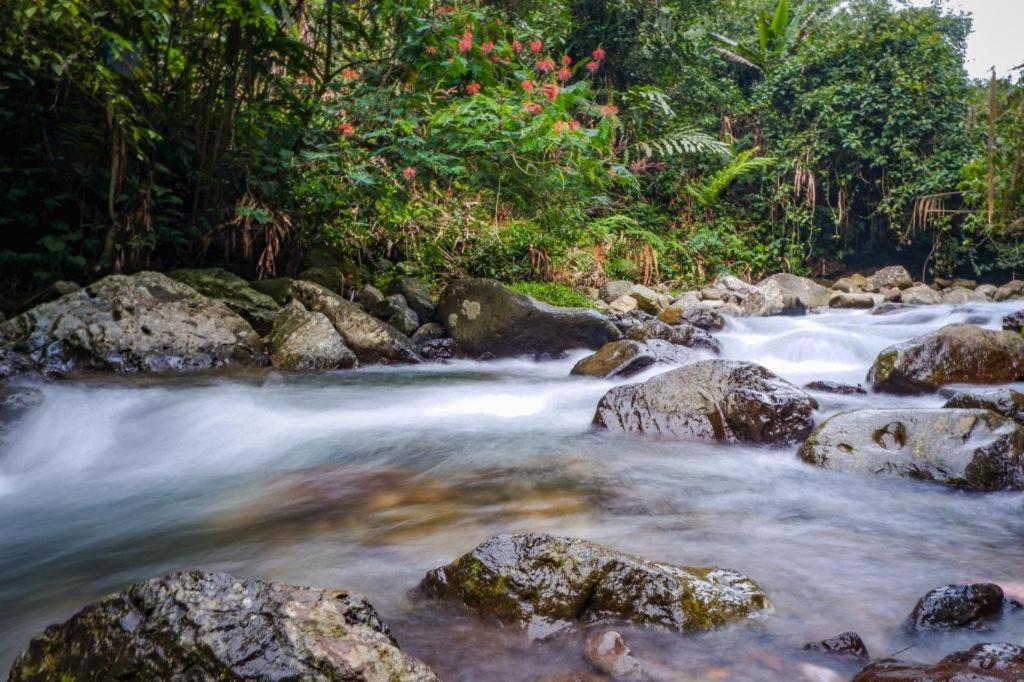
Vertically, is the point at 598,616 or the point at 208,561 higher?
the point at 598,616

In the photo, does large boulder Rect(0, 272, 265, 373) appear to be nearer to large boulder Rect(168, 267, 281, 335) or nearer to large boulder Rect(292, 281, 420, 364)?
large boulder Rect(168, 267, 281, 335)

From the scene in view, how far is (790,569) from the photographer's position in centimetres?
256

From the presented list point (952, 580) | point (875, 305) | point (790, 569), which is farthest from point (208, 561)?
point (875, 305)

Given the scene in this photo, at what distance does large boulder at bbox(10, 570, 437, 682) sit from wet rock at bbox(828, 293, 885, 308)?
1352cm

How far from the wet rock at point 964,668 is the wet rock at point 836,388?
439 cm

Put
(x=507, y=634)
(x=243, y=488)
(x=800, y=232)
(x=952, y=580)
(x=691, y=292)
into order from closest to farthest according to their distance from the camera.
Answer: (x=507, y=634), (x=952, y=580), (x=243, y=488), (x=691, y=292), (x=800, y=232)

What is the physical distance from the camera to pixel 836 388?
5.85 m

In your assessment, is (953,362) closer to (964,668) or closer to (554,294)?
(964,668)

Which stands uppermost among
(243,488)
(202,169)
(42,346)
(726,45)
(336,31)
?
(726,45)

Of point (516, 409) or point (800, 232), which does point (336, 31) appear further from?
point (800, 232)

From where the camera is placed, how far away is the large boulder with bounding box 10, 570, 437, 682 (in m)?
1.36

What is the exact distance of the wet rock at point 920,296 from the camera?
1330 cm

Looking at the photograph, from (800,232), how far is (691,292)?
17.6ft

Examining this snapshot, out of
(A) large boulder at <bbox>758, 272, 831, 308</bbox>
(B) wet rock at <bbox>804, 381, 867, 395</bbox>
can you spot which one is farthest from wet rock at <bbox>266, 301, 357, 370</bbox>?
(A) large boulder at <bbox>758, 272, 831, 308</bbox>
